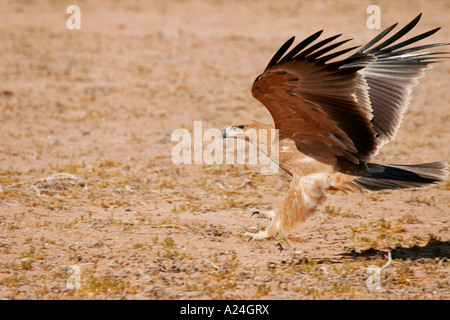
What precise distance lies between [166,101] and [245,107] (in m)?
1.47

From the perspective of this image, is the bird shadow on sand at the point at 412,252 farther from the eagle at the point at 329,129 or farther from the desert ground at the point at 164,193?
the eagle at the point at 329,129

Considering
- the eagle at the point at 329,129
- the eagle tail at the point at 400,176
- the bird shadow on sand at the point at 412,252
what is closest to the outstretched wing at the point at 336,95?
the eagle at the point at 329,129

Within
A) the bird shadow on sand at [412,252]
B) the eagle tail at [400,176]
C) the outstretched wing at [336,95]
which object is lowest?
the bird shadow on sand at [412,252]

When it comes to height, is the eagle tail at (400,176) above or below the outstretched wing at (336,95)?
below

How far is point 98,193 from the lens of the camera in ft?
21.9

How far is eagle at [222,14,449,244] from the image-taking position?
4562 millimetres

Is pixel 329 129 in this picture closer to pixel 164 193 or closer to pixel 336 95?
pixel 336 95

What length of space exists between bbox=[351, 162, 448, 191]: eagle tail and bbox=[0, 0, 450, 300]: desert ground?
0.63 meters

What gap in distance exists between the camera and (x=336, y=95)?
4562mm

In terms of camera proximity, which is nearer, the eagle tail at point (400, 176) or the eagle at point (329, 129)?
the eagle at point (329, 129)

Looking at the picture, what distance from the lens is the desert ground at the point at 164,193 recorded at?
465 cm

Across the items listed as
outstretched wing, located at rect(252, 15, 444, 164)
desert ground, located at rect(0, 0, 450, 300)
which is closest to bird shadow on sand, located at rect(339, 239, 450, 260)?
desert ground, located at rect(0, 0, 450, 300)

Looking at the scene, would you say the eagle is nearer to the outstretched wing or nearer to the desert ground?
the outstretched wing

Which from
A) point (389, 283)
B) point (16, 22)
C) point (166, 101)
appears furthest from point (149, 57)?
point (389, 283)
